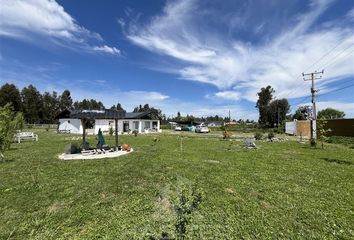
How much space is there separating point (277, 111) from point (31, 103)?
80.4 meters

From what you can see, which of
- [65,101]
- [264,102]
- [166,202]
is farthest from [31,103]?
[166,202]

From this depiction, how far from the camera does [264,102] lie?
7444 cm

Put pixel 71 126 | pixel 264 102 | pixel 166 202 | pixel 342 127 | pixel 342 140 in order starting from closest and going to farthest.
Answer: pixel 166 202 < pixel 342 140 < pixel 342 127 < pixel 71 126 < pixel 264 102

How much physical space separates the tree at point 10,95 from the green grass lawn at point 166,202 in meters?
78.3

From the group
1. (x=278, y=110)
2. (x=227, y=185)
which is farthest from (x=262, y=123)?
(x=227, y=185)

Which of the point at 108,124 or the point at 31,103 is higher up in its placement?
the point at 31,103

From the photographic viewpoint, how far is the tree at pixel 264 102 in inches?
2916

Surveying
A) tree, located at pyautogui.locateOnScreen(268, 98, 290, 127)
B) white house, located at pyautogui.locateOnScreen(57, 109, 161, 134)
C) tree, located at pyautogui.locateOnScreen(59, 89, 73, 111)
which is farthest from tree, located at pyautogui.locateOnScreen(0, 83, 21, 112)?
tree, located at pyautogui.locateOnScreen(268, 98, 290, 127)

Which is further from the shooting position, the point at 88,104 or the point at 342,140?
the point at 88,104

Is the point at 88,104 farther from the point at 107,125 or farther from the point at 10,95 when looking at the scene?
the point at 107,125

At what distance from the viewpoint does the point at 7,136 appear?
40.9 ft

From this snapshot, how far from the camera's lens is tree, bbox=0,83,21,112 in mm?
74125

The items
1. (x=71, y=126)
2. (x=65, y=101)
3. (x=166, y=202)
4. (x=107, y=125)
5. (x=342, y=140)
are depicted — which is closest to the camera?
(x=166, y=202)

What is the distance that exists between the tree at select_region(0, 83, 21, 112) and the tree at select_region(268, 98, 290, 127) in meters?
78.0
